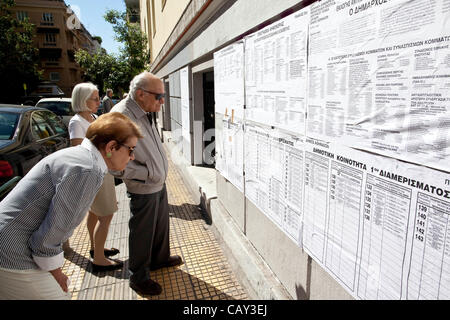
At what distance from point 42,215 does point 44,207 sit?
48mm

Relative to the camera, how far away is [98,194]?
115 inches

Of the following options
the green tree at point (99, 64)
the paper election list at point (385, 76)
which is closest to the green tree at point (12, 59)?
the green tree at point (99, 64)

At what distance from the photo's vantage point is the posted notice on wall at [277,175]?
197 centimetres

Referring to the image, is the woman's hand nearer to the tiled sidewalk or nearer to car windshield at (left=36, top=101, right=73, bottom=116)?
the tiled sidewalk

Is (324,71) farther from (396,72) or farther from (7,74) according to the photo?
(7,74)

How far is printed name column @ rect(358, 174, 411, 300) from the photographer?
121cm

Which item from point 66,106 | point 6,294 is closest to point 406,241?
point 6,294

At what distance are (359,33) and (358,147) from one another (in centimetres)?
52

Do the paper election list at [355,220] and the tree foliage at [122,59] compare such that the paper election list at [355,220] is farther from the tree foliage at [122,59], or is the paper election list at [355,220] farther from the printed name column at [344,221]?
the tree foliage at [122,59]

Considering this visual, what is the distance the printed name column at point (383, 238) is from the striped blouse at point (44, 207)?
1.34 meters

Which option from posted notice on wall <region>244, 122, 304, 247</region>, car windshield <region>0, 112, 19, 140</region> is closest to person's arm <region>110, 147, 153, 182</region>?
posted notice on wall <region>244, 122, 304, 247</region>

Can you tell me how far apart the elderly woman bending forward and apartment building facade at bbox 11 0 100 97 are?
49620 mm

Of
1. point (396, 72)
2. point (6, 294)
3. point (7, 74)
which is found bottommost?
point (6, 294)

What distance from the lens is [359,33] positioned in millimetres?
1317
